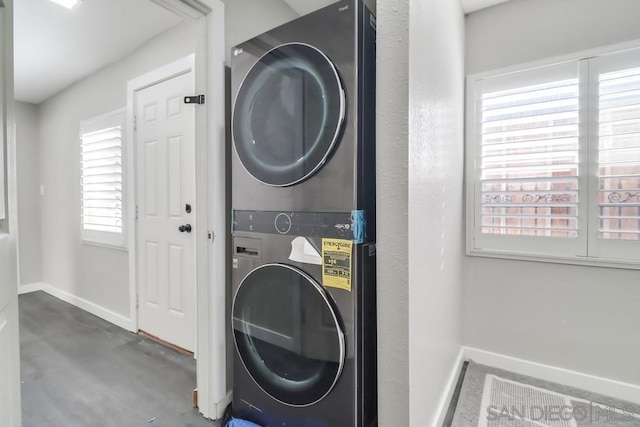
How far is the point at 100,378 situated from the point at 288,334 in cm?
157

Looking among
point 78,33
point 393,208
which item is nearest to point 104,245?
point 78,33

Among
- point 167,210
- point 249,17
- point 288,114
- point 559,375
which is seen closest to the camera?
point 288,114

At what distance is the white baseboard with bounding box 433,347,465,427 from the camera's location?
56.2 inches

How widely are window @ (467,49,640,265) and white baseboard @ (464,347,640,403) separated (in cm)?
67

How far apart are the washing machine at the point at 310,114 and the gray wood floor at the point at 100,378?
126 cm

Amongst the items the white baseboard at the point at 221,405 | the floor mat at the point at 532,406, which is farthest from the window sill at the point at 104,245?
the floor mat at the point at 532,406

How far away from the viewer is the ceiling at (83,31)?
77.7 inches

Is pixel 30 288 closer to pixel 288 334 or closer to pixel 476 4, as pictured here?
pixel 288 334

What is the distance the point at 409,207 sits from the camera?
968 millimetres

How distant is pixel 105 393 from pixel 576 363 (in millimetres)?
2775

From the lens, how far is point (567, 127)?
1.78m

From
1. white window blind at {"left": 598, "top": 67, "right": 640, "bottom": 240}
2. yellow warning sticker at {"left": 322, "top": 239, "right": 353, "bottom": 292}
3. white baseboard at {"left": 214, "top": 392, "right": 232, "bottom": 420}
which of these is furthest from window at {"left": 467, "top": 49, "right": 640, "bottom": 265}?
white baseboard at {"left": 214, "top": 392, "right": 232, "bottom": 420}

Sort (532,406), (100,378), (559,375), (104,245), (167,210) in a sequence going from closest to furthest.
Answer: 1. (532,406)
2. (559,375)
3. (100,378)
4. (167,210)
5. (104,245)

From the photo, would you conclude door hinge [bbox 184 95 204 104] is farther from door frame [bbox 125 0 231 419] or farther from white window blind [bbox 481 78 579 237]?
white window blind [bbox 481 78 579 237]
